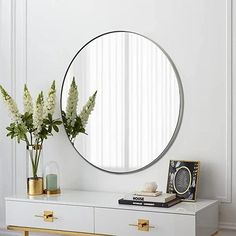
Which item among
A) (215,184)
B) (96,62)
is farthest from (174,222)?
(96,62)

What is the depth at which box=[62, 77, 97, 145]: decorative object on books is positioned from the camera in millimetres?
3611

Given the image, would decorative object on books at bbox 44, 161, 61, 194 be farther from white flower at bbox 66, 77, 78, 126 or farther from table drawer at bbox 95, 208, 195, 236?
table drawer at bbox 95, 208, 195, 236

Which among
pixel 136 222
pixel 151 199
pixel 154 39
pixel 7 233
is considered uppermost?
pixel 154 39

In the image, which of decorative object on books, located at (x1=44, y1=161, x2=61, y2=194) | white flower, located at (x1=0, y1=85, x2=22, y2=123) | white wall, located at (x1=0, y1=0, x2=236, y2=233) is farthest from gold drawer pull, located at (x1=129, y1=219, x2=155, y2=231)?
white flower, located at (x1=0, y1=85, x2=22, y2=123)

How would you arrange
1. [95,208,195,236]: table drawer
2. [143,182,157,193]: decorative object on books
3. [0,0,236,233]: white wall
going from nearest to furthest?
[95,208,195,236]: table drawer → [143,182,157,193]: decorative object on books → [0,0,236,233]: white wall

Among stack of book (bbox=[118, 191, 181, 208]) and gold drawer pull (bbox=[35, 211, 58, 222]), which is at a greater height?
stack of book (bbox=[118, 191, 181, 208])

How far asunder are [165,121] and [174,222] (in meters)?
0.70

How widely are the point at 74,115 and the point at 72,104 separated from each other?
2.9 inches

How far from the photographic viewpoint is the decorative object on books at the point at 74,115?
361cm

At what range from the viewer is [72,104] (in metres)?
3.67

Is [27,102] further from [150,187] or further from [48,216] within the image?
[150,187]

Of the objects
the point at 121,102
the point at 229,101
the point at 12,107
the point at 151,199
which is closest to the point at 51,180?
the point at 12,107

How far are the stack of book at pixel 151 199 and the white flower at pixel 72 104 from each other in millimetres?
738

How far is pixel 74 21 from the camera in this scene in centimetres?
373
